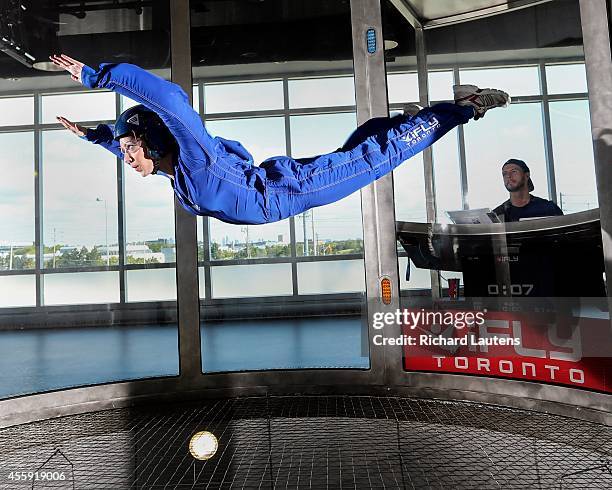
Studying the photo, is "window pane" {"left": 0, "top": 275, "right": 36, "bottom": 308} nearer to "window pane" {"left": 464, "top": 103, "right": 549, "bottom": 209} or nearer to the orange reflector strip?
the orange reflector strip

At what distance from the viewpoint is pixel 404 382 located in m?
3.65

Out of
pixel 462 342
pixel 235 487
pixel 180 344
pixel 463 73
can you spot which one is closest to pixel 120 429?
pixel 180 344

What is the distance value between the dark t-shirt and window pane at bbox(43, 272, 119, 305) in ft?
9.07

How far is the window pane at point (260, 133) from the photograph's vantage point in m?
3.90

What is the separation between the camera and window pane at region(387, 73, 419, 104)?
3723mm

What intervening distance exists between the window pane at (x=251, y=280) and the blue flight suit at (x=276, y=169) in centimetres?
162

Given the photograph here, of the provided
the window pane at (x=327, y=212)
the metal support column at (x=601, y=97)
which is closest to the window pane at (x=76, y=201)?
the window pane at (x=327, y=212)

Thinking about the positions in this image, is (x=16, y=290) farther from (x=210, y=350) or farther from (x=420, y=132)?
(x=420, y=132)

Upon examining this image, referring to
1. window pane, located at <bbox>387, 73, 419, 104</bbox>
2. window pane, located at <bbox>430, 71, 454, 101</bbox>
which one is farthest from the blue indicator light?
window pane, located at <bbox>430, 71, 454, 101</bbox>

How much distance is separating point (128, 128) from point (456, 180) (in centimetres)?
232

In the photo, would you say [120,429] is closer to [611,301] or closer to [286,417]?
[286,417]

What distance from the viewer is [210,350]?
3.86 meters

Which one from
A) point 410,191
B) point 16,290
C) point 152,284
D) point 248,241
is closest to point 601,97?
point 410,191

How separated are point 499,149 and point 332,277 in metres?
1.44
